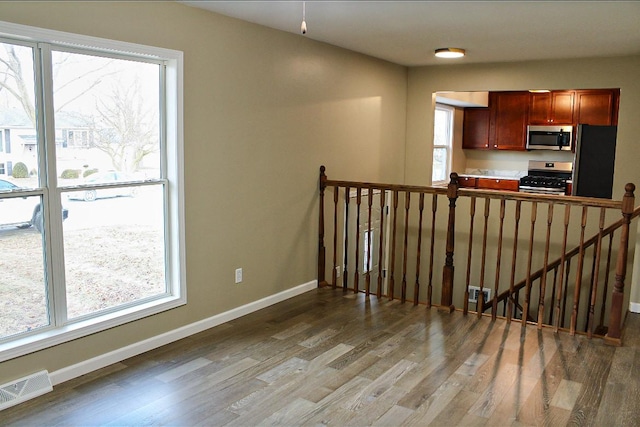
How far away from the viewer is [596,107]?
7828mm

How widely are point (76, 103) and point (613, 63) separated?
4.89 metres

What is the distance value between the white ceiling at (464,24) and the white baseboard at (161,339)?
86.6 inches

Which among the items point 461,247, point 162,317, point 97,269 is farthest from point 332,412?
point 461,247

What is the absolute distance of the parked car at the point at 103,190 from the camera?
3182mm

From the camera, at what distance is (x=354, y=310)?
14.5ft

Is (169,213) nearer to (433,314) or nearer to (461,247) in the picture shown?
(433,314)

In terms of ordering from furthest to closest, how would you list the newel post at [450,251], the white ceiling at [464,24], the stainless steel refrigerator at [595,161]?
the stainless steel refrigerator at [595,161] → the newel post at [450,251] → the white ceiling at [464,24]

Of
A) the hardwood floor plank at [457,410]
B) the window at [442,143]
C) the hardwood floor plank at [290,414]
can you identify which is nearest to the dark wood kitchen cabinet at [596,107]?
the window at [442,143]

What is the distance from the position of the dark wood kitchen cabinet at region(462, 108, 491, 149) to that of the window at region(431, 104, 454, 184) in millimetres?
514

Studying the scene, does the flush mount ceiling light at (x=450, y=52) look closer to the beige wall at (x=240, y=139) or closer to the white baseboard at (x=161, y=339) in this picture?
the beige wall at (x=240, y=139)

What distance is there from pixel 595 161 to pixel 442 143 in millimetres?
2898

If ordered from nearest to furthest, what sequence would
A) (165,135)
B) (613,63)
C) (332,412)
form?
(332,412)
(165,135)
(613,63)

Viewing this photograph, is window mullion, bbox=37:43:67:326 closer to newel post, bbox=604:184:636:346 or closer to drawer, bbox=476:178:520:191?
newel post, bbox=604:184:636:346

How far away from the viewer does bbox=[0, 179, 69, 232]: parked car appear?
282 centimetres
